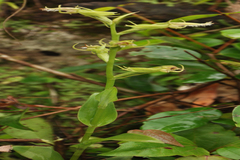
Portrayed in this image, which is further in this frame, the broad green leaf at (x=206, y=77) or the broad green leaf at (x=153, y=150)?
the broad green leaf at (x=206, y=77)

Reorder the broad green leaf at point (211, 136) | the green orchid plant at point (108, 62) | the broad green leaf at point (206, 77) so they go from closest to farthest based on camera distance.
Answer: the green orchid plant at point (108, 62) → the broad green leaf at point (211, 136) → the broad green leaf at point (206, 77)

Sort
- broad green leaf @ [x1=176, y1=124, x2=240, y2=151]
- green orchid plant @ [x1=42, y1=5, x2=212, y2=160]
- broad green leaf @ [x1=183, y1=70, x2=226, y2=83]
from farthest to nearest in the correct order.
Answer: broad green leaf @ [x1=183, y1=70, x2=226, y2=83], broad green leaf @ [x1=176, y1=124, x2=240, y2=151], green orchid plant @ [x1=42, y1=5, x2=212, y2=160]

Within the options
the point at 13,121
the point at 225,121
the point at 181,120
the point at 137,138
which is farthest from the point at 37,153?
the point at 225,121

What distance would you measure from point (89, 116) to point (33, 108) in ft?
1.16

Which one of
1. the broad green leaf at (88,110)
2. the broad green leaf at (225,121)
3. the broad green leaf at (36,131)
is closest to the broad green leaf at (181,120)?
the broad green leaf at (225,121)

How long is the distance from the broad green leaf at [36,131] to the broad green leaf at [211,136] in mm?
317

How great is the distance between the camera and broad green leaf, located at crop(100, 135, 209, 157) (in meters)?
0.45

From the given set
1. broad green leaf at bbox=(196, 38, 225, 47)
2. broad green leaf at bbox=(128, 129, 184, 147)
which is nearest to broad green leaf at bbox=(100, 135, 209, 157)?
broad green leaf at bbox=(128, 129, 184, 147)

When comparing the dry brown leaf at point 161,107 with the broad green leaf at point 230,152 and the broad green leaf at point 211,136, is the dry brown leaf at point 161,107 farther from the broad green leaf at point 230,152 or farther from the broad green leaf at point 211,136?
the broad green leaf at point 230,152

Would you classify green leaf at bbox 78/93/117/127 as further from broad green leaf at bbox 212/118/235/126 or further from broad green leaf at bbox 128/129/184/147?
broad green leaf at bbox 212/118/235/126

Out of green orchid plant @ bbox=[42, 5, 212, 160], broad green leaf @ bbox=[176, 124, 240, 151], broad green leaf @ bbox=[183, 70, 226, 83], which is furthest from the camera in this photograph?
broad green leaf @ bbox=[183, 70, 226, 83]

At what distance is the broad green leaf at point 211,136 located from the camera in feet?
1.66

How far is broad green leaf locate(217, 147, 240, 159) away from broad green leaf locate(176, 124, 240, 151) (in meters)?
0.03

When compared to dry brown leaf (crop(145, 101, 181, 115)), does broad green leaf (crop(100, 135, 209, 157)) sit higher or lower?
higher
